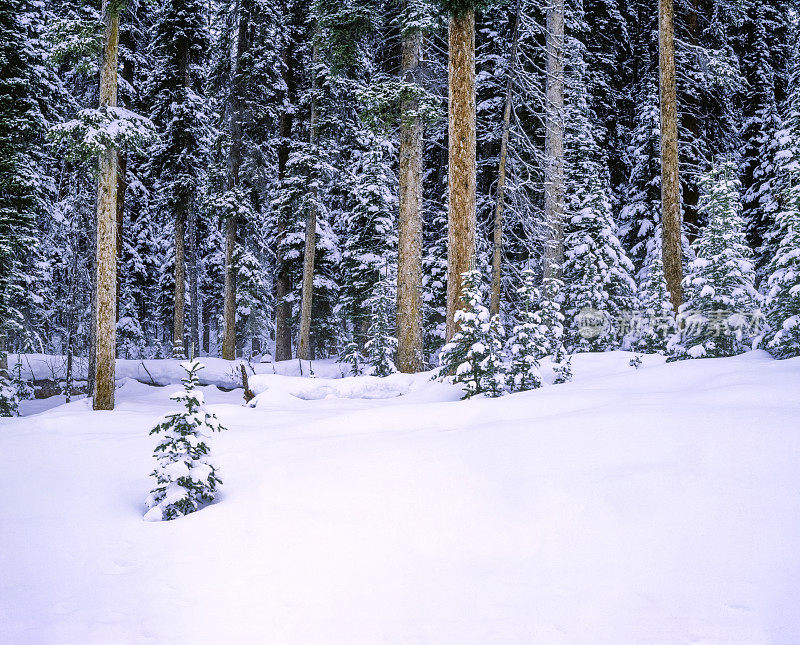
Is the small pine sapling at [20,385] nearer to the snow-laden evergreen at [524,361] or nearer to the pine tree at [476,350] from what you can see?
the pine tree at [476,350]

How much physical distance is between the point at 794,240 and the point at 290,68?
740 inches

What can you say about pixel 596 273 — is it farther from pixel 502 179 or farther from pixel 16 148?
pixel 16 148

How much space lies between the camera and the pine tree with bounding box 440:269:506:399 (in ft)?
24.3

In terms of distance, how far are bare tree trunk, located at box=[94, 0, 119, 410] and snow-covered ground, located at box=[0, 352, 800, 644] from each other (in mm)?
5892

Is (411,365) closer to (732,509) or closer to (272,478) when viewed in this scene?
(272,478)

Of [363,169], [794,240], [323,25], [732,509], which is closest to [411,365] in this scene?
[794,240]

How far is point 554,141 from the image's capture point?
14836 mm

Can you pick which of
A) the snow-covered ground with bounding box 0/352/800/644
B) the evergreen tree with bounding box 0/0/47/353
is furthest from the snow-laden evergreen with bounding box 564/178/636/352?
the evergreen tree with bounding box 0/0/47/353

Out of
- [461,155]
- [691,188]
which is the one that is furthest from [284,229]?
[691,188]

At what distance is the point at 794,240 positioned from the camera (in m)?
7.86

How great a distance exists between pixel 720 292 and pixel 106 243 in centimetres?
1217

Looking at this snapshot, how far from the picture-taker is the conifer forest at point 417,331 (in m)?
2.90

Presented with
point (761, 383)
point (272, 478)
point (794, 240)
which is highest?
point (794, 240)

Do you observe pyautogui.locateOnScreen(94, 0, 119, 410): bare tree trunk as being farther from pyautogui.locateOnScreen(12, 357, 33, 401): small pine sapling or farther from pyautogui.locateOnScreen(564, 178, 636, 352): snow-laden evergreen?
pyautogui.locateOnScreen(564, 178, 636, 352): snow-laden evergreen
